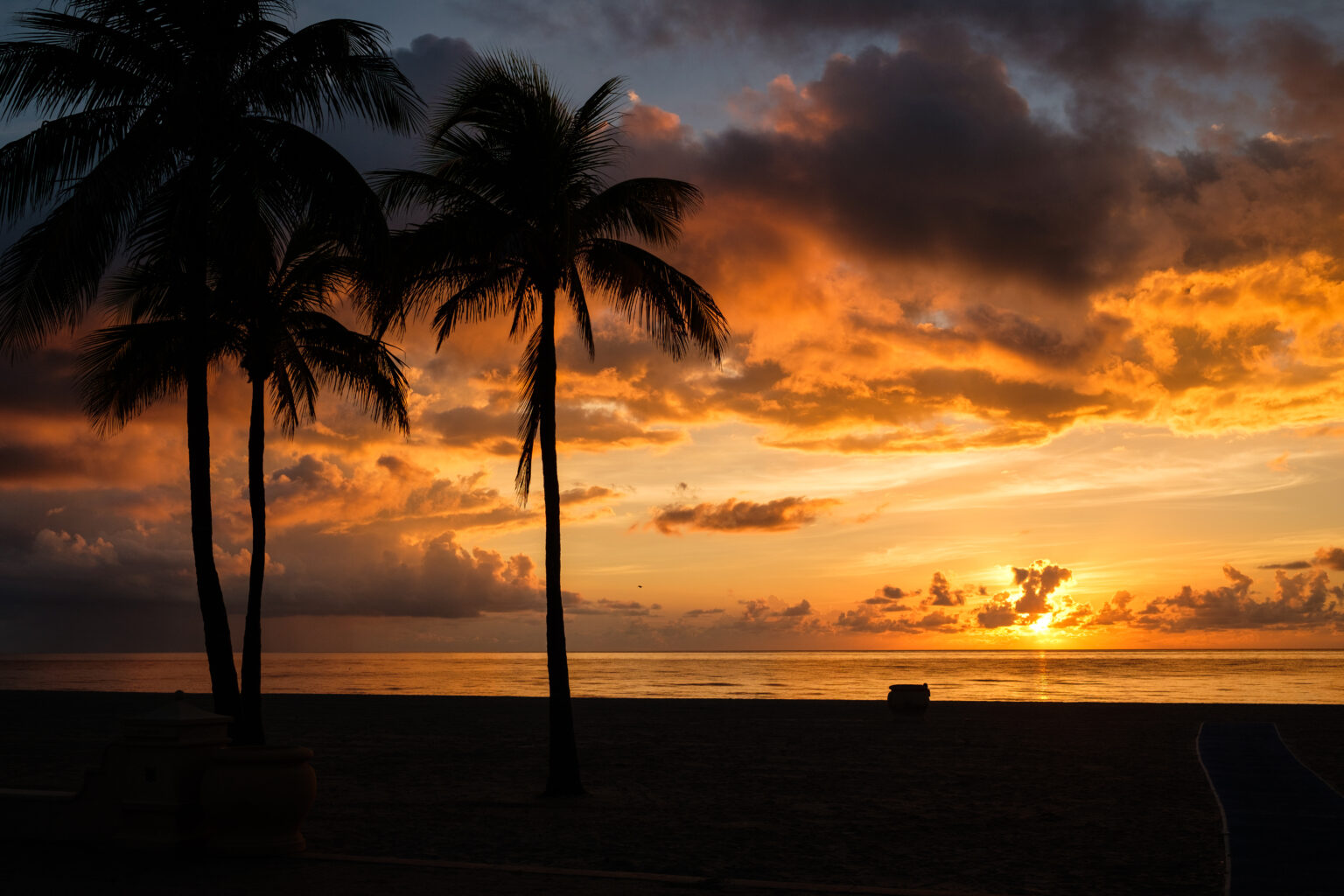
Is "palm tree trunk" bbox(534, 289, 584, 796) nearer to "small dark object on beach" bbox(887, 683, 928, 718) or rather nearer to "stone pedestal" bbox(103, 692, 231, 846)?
"stone pedestal" bbox(103, 692, 231, 846)

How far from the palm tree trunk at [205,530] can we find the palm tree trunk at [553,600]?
4.63 metres

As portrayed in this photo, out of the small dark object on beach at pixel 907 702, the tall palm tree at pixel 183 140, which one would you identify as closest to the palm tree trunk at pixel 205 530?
the tall palm tree at pixel 183 140

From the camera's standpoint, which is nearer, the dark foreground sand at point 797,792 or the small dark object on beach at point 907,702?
the dark foreground sand at point 797,792

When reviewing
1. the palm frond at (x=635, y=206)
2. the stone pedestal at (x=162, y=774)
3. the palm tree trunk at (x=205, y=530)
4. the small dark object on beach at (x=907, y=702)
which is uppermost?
the palm frond at (x=635, y=206)

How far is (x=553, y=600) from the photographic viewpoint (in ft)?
46.5

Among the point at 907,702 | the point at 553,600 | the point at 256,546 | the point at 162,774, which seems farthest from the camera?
the point at 907,702

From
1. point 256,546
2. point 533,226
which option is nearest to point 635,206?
point 533,226

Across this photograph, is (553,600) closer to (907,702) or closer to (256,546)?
(256,546)

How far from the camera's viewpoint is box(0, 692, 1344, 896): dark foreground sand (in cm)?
970

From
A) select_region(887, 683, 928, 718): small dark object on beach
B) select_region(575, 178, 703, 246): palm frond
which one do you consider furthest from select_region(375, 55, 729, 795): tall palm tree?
select_region(887, 683, 928, 718): small dark object on beach

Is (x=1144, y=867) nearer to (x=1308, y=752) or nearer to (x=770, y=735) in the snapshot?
(x=1308, y=752)

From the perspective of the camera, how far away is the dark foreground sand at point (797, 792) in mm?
9695

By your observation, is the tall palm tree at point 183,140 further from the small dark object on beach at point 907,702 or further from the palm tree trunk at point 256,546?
the small dark object on beach at point 907,702

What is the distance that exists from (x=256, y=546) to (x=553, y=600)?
30.7ft
